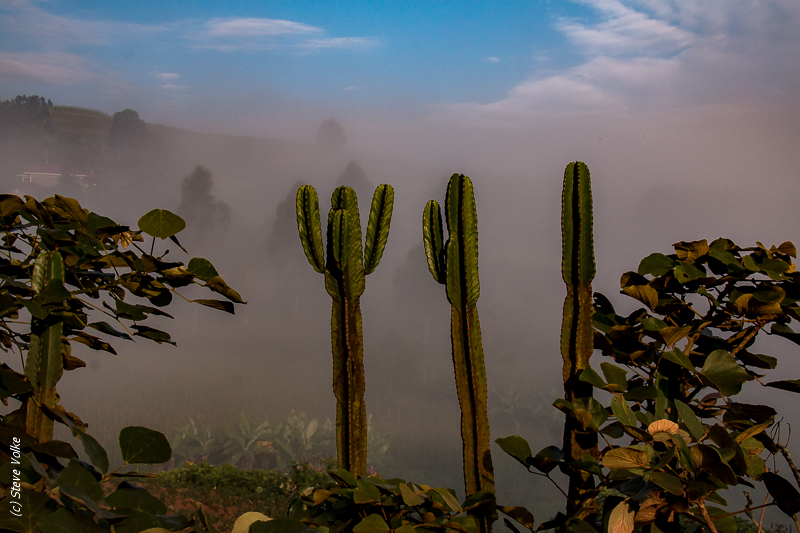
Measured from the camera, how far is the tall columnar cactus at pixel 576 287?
163 cm

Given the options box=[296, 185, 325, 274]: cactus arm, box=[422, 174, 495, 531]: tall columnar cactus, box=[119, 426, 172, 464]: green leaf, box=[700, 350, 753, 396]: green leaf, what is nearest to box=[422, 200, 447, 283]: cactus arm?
box=[422, 174, 495, 531]: tall columnar cactus

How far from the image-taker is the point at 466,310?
1824 mm

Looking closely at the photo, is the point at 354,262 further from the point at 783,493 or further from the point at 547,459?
the point at 783,493

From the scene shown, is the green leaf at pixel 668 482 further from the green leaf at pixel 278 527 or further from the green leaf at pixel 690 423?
the green leaf at pixel 278 527

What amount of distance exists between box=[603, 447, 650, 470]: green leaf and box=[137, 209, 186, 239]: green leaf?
2.80 feet

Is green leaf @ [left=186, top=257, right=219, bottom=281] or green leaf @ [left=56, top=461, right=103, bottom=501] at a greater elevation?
green leaf @ [left=186, top=257, right=219, bottom=281]

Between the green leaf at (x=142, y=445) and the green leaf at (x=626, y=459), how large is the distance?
2.51 feet

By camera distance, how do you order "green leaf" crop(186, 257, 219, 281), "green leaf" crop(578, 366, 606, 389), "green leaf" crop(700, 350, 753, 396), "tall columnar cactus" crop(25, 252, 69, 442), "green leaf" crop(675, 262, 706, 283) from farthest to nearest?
"green leaf" crop(675, 262, 706, 283), "green leaf" crop(578, 366, 606, 389), "green leaf" crop(700, 350, 753, 396), "tall columnar cactus" crop(25, 252, 69, 442), "green leaf" crop(186, 257, 219, 281)

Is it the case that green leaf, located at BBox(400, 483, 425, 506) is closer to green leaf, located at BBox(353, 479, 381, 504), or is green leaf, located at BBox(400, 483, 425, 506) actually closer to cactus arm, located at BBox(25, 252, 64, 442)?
green leaf, located at BBox(353, 479, 381, 504)

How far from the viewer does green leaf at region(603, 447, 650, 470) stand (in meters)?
0.98

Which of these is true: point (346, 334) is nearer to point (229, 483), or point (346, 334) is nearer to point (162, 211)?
point (162, 211)

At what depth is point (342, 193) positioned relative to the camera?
2004 millimetres

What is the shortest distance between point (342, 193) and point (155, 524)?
5.15ft

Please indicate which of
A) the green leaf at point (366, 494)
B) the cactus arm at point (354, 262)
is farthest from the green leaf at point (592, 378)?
the cactus arm at point (354, 262)
